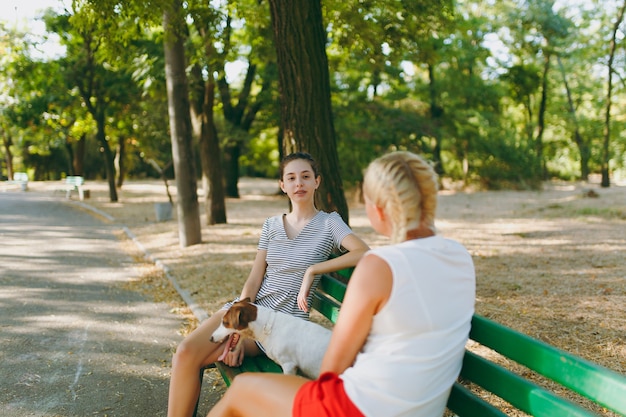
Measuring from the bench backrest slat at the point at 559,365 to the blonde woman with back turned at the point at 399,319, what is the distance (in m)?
0.16

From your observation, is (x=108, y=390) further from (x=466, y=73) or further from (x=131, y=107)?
(x=466, y=73)

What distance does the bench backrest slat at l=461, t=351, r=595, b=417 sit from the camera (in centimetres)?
190

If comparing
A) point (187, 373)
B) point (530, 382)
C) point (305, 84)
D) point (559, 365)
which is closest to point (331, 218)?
point (187, 373)

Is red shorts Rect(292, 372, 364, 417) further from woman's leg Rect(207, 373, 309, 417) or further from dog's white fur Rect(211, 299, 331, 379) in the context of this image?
dog's white fur Rect(211, 299, 331, 379)

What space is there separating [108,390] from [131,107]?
21.4 meters

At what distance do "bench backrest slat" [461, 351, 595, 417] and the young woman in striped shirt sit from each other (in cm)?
107

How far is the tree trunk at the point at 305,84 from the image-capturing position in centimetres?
601

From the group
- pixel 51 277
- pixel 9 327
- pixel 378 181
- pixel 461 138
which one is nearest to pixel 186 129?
pixel 51 277

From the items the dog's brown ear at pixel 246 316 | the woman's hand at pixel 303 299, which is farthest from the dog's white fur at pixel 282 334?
the woman's hand at pixel 303 299

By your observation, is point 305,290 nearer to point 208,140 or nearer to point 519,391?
point 519,391

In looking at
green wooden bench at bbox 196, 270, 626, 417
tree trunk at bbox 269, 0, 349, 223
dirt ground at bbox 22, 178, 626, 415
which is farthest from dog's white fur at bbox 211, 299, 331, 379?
tree trunk at bbox 269, 0, 349, 223

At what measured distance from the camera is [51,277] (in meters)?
9.00

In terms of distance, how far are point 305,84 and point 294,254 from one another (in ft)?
9.22

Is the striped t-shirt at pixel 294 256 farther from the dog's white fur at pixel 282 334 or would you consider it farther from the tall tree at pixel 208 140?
the tall tree at pixel 208 140
